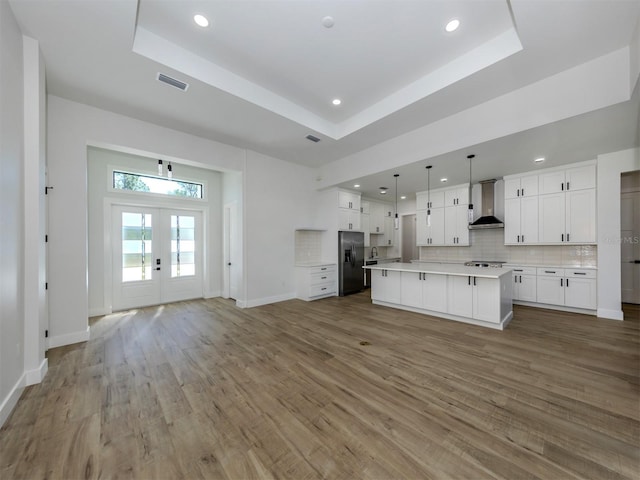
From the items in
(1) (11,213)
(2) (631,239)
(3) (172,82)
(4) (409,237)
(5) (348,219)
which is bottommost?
(2) (631,239)

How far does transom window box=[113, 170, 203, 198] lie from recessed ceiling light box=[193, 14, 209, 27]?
3414mm

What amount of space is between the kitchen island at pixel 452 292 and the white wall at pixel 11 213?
16.0 feet

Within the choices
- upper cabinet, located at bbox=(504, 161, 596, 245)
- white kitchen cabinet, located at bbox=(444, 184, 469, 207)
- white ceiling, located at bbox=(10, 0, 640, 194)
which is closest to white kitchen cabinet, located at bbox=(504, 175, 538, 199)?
upper cabinet, located at bbox=(504, 161, 596, 245)

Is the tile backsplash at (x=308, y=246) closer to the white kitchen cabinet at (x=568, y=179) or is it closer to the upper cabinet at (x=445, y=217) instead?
the upper cabinet at (x=445, y=217)

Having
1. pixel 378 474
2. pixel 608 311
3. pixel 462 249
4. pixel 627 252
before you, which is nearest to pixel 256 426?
pixel 378 474

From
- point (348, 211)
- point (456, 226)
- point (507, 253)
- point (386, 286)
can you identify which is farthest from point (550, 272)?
point (348, 211)

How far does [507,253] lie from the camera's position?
5762 millimetres

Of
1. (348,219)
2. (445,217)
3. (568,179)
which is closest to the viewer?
(568,179)

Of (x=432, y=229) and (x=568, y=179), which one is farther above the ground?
(x=568, y=179)

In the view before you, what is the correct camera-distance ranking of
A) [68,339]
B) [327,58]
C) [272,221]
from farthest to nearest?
1. [272,221]
2. [68,339]
3. [327,58]

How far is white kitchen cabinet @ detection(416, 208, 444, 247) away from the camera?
663cm

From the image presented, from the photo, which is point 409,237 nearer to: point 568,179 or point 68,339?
point 568,179

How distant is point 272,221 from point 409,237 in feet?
17.6

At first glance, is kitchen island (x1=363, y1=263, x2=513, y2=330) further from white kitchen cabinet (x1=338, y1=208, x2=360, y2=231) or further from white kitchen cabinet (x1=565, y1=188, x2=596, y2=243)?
white kitchen cabinet (x1=565, y1=188, x2=596, y2=243)
